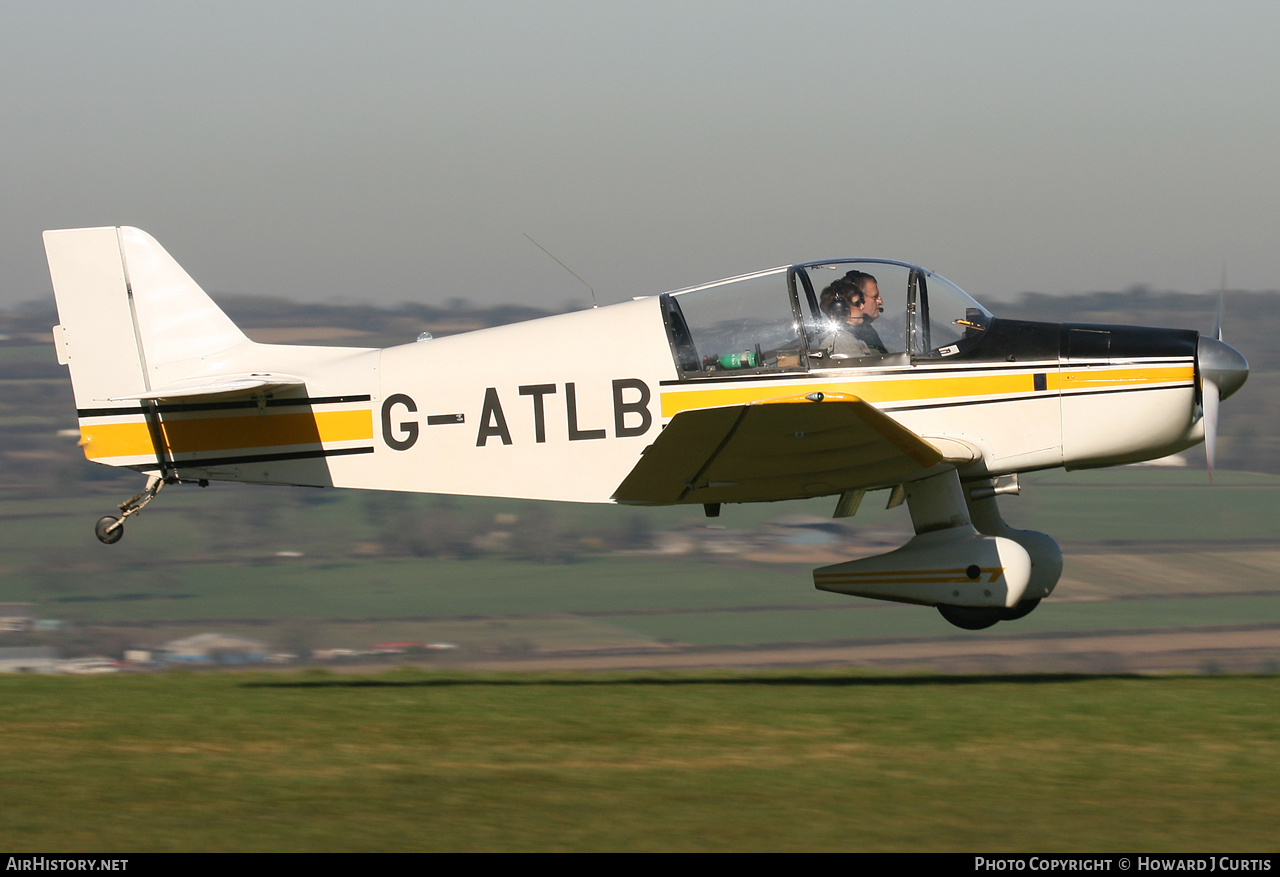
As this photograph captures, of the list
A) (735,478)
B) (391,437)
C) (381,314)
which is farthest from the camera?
(381,314)

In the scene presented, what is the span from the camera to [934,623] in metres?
39.6

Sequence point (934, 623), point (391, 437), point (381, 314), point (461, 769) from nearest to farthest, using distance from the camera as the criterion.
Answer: point (461, 769), point (391, 437), point (934, 623), point (381, 314)

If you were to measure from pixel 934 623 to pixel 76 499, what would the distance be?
45085mm

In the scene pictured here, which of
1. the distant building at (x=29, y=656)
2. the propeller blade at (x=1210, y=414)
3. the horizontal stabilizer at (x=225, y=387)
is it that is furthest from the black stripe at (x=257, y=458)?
the distant building at (x=29, y=656)

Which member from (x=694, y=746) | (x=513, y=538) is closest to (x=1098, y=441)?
(x=694, y=746)

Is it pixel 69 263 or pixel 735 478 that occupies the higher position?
pixel 69 263

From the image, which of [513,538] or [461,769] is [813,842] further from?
[513,538]

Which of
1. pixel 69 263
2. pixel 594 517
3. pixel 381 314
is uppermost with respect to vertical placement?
pixel 69 263

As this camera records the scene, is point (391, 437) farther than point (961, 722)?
Yes

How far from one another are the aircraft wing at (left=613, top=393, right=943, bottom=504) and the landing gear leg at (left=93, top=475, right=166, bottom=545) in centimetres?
327

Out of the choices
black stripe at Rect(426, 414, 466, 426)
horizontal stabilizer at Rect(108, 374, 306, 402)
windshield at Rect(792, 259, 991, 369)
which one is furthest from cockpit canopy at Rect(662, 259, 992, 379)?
horizontal stabilizer at Rect(108, 374, 306, 402)

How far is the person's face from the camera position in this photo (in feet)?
26.7

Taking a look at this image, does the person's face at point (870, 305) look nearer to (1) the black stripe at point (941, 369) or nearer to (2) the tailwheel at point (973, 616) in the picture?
(1) the black stripe at point (941, 369)

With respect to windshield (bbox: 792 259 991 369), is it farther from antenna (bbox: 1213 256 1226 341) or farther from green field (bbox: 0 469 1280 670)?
green field (bbox: 0 469 1280 670)
